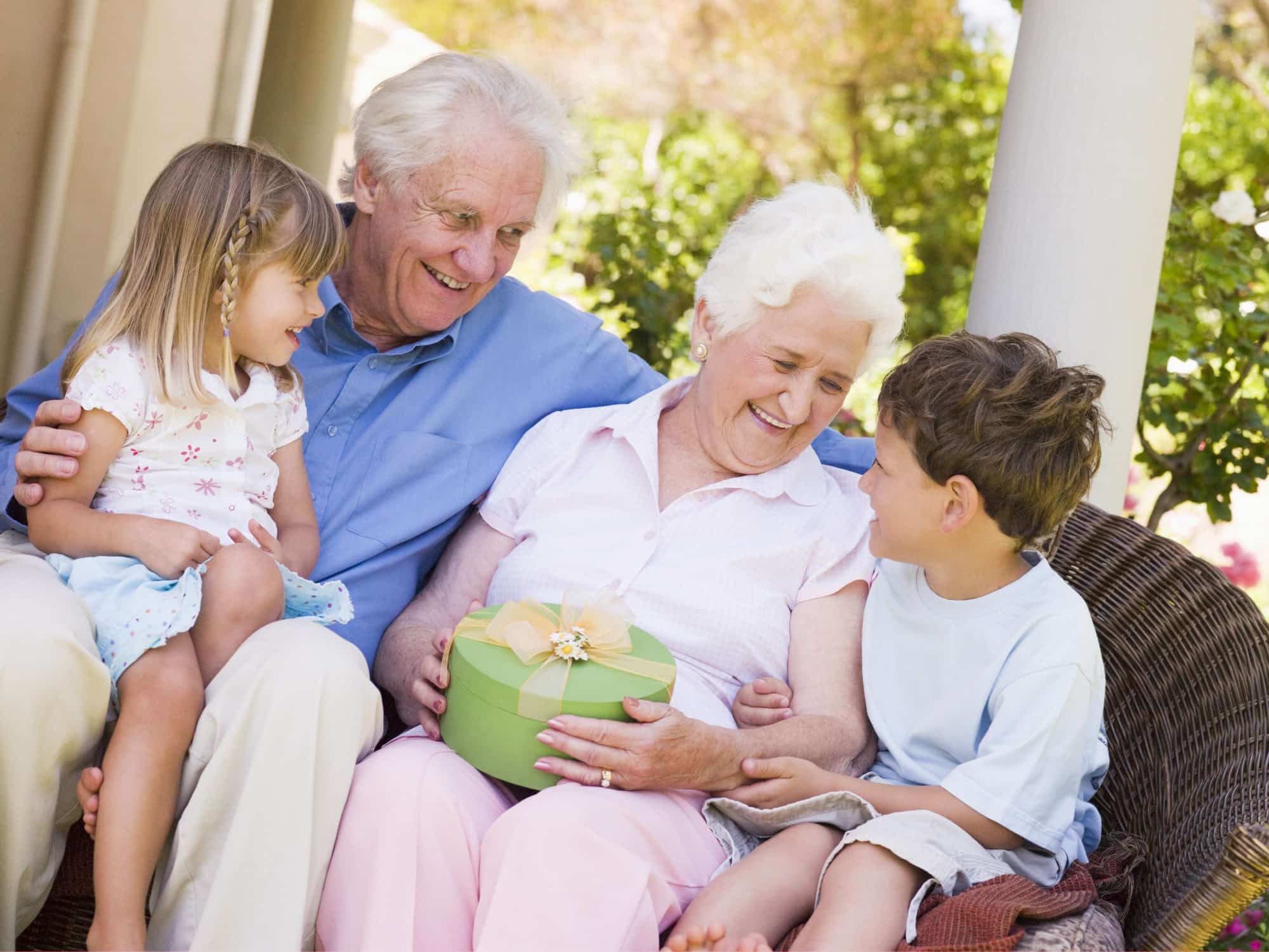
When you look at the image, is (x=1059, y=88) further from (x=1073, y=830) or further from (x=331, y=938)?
(x=331, y=938)

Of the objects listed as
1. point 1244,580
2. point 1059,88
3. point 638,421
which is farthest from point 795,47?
point 638,421

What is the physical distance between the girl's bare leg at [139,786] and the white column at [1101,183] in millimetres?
2008

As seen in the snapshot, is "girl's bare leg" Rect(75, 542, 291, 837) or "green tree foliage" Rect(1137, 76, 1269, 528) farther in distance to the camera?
"green tree foliage" Rect(1137, 76, 1269, 528)

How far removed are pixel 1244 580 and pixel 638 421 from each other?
3330mm

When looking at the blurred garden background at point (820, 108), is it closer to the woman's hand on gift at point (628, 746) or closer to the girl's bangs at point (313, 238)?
the girl's bangs at point (313, 238)

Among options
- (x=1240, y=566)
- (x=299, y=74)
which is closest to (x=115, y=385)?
(x=299, y=74)

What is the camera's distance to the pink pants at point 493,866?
179cm

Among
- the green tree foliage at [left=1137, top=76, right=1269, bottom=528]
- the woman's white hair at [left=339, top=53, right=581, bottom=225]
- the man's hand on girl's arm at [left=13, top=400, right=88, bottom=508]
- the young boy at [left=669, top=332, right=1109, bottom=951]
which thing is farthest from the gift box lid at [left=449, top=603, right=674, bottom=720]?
the green tree foliage at [left=1137, top=76, right=1269, bottom=528]

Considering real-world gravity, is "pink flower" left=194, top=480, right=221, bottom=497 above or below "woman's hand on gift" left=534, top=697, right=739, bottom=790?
above

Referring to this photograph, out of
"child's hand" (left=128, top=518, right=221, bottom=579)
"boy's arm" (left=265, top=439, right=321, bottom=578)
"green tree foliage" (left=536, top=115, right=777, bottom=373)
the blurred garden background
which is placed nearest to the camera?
"child's hand" (left=128, top=518, right=221, bottom=579)

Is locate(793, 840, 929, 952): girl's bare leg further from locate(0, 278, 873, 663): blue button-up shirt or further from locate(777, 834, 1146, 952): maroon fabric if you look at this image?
locate(0, 278, 873, 663): blue button-up shirt

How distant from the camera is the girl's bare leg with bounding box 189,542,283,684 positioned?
2.02 meters

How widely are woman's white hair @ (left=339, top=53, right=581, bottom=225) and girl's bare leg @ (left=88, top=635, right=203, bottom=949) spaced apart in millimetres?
1156

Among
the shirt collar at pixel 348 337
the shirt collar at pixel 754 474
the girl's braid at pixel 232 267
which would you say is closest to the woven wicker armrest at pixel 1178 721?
the shirt collar at pixel 754 474
